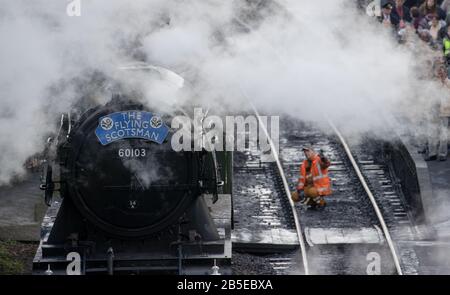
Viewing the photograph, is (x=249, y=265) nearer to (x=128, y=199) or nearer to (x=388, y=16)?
(x=128, y=199)

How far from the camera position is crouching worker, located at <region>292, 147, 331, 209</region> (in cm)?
1223

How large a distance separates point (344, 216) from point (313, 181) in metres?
0.54

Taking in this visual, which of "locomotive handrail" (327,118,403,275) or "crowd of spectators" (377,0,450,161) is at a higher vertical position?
"crowd of spectators" (377,0,450,161)

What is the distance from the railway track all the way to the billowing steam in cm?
98

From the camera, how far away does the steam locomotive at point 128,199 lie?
8.19 m

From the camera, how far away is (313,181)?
12.3m

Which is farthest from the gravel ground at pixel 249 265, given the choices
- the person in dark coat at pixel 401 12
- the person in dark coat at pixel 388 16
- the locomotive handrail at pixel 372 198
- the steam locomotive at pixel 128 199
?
the person in dark coat at pixel 401 12

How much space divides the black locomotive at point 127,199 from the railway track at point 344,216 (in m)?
2.56

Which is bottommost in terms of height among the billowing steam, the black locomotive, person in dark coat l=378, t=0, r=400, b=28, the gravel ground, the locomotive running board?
the gravel ground

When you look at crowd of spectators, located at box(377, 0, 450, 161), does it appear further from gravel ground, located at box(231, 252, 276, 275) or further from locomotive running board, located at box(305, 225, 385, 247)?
gravel ground, located at box(231, 252, 276, 275)

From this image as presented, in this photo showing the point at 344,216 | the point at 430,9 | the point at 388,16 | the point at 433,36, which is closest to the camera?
the point at 344,216

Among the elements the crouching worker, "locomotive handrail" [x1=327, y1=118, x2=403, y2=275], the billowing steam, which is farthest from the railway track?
→ the billowing steam

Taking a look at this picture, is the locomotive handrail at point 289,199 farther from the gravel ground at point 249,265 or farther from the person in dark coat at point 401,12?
the person in dark coat at point 401,12

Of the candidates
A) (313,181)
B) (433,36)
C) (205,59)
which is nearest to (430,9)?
(433,36)
